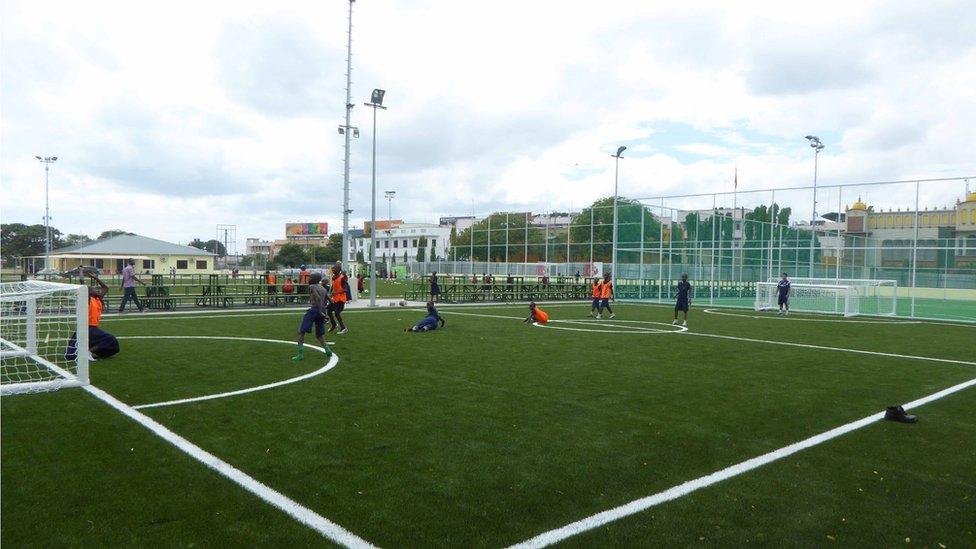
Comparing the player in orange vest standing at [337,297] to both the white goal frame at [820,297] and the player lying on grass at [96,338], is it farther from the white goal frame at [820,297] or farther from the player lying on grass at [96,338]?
the white goal frame at [820,297]

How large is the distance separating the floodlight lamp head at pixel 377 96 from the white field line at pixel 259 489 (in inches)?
872

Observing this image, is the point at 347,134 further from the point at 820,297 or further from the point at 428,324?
the point at 820,297

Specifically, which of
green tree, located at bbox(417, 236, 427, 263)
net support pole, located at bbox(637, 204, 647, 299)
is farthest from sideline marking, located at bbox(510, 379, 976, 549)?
green tree, located at bbox(417, 236, 427, 263)

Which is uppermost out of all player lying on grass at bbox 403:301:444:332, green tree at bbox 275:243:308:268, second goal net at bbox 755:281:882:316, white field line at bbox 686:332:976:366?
green tree at bbox 275:243:308:268

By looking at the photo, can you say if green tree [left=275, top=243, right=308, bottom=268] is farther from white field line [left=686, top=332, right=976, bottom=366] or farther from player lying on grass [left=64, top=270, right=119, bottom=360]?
player lying on grass [left=64, top=270, right=119, bottom=360]

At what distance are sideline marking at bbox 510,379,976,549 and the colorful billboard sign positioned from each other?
131 metres

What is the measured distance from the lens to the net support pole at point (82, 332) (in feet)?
28.1

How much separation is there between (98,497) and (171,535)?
3.51ft

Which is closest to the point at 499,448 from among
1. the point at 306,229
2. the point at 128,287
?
the point at 128,287

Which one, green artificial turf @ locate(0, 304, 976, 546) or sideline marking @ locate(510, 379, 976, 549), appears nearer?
sideline marking @ locate(510, 379, 976, 549)

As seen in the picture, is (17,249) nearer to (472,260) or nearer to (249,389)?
(472,260)

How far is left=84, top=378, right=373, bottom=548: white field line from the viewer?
4398 millimetres

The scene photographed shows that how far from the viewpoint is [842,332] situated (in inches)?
741

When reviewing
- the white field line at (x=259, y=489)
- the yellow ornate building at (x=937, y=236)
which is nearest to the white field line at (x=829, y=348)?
the white field line at (x=259, y=489)
